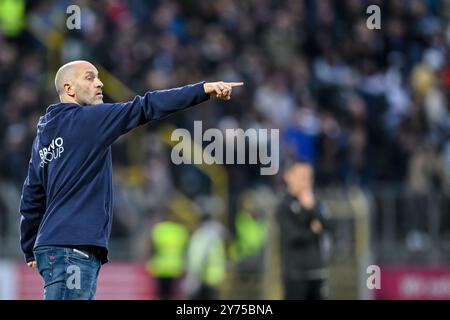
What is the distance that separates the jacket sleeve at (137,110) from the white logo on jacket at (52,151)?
0.22 metres

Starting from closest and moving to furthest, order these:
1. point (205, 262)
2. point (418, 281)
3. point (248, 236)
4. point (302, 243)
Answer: point (302, 243) → point (205, 262) → point (248, 236) → point (418, 281)

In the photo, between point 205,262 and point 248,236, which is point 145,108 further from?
point 248,236

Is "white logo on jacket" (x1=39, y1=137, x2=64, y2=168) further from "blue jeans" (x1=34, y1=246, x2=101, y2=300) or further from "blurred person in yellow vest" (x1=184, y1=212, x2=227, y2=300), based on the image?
"blurred person in yellow vest" (x1=184, y1=212, x2=227, y2=300)

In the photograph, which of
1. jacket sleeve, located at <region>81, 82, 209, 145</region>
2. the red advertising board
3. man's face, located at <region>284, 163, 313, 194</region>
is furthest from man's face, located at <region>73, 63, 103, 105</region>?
the red advertising board

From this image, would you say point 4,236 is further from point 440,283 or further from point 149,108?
point 149,108

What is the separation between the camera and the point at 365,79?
21578 mm

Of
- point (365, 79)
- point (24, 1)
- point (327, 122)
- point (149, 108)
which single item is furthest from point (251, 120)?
point (149, 108)

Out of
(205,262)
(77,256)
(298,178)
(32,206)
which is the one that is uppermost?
(205,262)

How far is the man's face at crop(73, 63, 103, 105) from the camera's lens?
8.07 meters

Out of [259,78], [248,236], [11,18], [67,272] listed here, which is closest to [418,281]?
[248,236]

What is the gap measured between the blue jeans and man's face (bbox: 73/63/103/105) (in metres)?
0.96

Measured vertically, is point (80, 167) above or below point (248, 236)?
below

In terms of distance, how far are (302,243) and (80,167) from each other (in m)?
4.59

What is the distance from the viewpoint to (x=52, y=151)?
8023 mm
